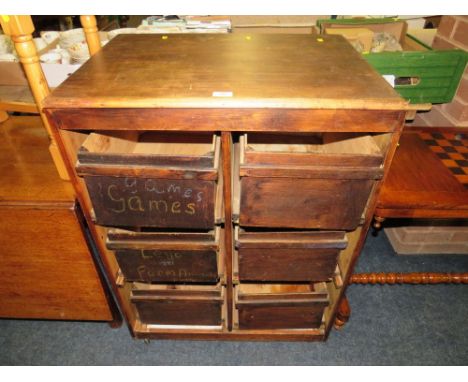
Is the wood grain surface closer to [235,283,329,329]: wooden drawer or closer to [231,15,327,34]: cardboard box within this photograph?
[235,283,329,329]: wooden drawer

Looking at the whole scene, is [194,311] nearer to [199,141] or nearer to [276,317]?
[276,317]

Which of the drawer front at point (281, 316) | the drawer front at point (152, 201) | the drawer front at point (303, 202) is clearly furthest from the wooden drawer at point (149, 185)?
the drawer front at point (281, 316)

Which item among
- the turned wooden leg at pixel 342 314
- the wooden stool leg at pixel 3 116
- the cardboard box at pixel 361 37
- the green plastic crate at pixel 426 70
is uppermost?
the cardboard box at pixel 361 37

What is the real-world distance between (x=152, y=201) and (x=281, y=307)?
2.45 feet

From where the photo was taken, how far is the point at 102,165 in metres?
0.86

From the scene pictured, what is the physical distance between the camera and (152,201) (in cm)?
94

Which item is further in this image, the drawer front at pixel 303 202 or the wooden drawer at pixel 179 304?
the wooden drawer at pixel 179 304

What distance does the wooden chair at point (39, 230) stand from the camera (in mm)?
1056

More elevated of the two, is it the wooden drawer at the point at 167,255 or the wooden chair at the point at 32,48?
the wooden chair at the point at 32,48

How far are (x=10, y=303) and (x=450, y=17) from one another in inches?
95.4

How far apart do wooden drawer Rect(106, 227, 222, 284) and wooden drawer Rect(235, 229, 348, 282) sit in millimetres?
98

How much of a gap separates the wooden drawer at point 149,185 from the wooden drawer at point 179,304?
45cm

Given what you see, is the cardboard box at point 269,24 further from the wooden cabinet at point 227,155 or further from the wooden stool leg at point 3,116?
the wooden stool leg at point 3,116

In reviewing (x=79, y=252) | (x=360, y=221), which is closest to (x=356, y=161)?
(x=360, y=221)
